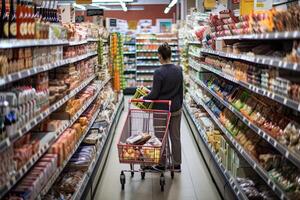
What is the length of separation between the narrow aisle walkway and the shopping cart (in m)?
0.13

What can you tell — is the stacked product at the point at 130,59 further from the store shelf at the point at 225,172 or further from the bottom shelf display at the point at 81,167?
the bottom shelf display at the point at 81,167

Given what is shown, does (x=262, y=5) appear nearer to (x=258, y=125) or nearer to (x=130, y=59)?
(x=258, y=125)

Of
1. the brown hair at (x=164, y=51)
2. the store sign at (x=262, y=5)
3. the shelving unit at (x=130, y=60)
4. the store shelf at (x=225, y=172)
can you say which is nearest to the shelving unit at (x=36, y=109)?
the brown hair at (x=164, y=51)

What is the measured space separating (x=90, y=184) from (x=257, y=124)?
7.53ft

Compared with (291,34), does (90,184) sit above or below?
below

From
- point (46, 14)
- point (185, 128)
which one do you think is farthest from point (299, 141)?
point (185, 128)

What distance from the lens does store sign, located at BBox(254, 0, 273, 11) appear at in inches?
235

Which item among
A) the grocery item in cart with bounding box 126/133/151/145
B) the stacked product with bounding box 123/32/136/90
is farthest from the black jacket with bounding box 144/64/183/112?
the stacked product with bounding box 123/32/136/90

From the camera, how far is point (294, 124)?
11.8 feet

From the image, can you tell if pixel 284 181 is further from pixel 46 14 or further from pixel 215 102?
pixel 215 102

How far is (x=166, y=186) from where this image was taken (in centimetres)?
600

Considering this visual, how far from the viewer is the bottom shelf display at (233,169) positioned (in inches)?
171

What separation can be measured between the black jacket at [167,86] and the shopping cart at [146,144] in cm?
13

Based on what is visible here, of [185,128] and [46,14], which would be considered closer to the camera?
[46,14]
